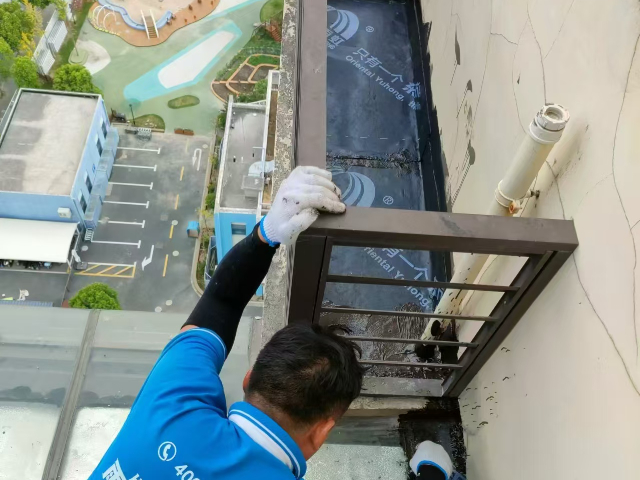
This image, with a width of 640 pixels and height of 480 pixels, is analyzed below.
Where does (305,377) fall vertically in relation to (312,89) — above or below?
below

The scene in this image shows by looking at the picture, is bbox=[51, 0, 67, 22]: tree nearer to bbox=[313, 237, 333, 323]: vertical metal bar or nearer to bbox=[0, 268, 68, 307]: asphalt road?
bbox=[0, 268, 68, 307]: asphalt road

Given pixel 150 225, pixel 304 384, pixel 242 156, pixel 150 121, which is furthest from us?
pixel 150 121

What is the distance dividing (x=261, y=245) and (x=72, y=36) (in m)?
26.7

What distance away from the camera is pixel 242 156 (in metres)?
17.6

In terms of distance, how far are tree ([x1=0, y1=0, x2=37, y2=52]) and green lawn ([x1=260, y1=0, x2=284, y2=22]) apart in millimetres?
10171

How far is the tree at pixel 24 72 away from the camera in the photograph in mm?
20859

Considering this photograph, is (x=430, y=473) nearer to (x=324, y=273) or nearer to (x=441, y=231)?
(x=324, y=273)

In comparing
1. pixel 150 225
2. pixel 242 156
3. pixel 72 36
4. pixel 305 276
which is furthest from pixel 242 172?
pixel 305 276

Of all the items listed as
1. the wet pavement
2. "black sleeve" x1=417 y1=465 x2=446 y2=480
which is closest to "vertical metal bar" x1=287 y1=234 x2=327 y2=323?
"black sleeve" x1=417 y1=465 x2=446 y2=480

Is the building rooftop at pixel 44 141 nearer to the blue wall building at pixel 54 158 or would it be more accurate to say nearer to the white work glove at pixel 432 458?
the blue wall building at pixel 54 158

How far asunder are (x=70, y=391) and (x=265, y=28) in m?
23.7

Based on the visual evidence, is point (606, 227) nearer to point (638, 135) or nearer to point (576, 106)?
point (638, 135)

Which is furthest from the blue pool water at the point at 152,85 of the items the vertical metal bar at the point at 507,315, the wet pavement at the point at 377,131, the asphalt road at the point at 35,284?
the vertical metal bar at the point at 507,315

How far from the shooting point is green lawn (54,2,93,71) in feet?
78.5
